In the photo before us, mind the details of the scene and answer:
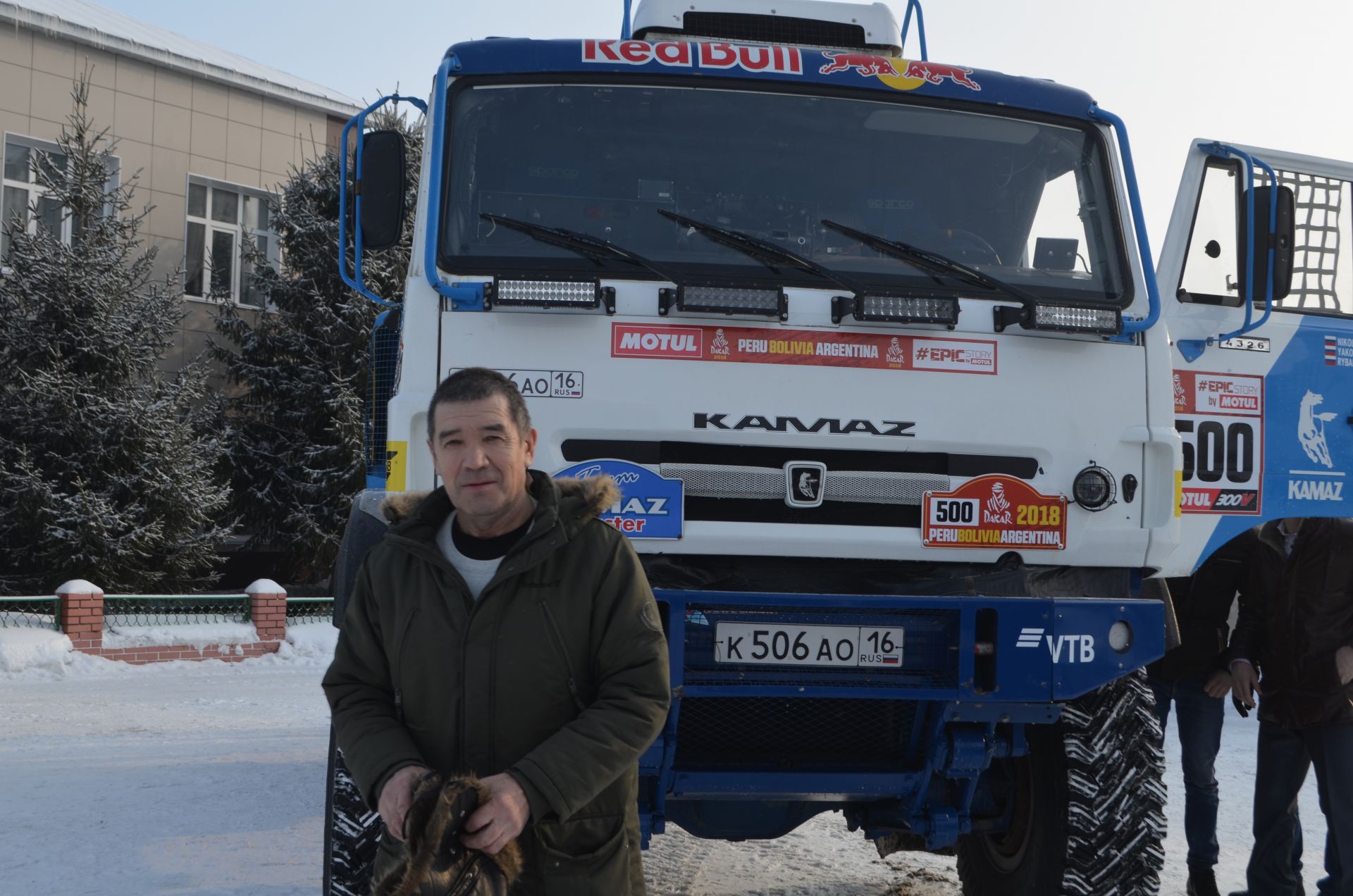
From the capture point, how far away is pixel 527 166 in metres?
4.41

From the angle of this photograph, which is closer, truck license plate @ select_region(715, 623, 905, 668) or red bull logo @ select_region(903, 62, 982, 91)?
truck license plate @ select_region(715, 623, 905, 668)

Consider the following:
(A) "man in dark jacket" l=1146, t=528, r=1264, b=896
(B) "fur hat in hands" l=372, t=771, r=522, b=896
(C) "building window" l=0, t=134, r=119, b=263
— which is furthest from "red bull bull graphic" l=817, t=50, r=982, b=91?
(C) "building window" l=0, t=134, r=119, b=263

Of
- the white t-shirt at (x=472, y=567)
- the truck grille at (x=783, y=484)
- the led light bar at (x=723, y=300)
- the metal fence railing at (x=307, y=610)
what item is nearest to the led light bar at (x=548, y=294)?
the led light bar at (x=723, y=300)

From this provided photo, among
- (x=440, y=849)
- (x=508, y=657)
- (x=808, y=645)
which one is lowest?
(x=440, y=849)

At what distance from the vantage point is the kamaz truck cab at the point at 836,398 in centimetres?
402

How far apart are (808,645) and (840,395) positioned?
0.82 m

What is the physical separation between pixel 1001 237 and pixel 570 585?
2671mm

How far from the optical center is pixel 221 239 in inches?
885

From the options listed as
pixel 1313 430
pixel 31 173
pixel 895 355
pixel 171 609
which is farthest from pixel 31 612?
pixel 1313 430

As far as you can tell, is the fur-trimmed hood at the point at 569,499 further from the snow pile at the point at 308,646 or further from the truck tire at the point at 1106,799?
the snow pile at the point at 308,646

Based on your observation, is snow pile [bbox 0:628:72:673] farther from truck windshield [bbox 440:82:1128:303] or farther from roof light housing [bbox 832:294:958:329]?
roof light housing [bbox 832:294:958:329]

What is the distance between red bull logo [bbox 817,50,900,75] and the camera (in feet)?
15.3

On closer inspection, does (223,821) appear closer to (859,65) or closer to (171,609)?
(859,65)

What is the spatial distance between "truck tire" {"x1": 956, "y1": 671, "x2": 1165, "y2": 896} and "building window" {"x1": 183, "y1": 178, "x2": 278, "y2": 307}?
63.4ft
